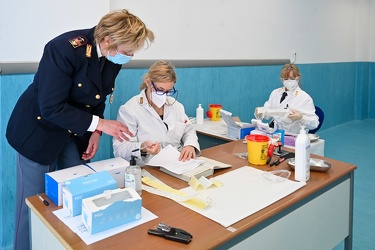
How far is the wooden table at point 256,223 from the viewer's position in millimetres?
1024

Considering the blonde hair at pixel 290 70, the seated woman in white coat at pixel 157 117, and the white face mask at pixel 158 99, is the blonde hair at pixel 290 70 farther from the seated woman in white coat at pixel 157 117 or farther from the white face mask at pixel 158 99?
the white face mask at pixel 158 99

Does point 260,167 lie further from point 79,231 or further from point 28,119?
point 28,119

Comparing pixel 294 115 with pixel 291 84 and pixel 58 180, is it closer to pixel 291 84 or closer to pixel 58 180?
pixel 291 84

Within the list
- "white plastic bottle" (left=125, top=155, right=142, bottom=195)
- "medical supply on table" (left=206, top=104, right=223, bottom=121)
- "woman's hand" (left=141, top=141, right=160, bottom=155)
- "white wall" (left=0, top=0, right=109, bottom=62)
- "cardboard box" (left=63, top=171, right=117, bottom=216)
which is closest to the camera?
"cardboard box" (left=63, top=171, right=117, bottom=216)

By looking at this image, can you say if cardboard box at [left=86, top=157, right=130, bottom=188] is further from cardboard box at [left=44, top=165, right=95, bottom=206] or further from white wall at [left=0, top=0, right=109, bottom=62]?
white wall at [left=0, top=0, right=109, bottom=62]

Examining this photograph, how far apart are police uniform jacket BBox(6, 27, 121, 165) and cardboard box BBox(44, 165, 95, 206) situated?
214 millimetres

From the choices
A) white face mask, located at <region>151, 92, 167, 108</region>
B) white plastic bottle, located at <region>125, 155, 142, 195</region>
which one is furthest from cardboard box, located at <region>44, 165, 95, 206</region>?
white face mask, located at <region>151, 92, 167, 108</region>

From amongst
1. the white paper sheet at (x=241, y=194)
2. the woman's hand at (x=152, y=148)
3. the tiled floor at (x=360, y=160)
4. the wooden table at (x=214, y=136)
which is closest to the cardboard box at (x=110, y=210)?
the white paper sheet at (x=241, y=194)

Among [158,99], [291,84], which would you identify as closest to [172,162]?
[158,99]

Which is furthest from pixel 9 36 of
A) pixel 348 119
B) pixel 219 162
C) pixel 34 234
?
pixel 348 119

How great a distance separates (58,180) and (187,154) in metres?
0.72

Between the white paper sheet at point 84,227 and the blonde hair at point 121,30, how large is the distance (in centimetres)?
71

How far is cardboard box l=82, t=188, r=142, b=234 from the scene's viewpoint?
1.03 metres

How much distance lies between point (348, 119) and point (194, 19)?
440cm
